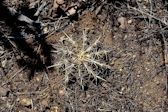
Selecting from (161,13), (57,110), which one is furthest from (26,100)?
(161,13)

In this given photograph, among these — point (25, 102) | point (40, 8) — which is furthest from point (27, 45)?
point (25, 102)

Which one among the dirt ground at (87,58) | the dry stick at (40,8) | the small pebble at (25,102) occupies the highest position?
the dry stick at (40,8)

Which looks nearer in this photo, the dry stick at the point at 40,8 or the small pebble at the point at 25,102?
the small pebble at the point at 25,102

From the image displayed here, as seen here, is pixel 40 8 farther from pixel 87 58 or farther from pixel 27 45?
pixel 87 58

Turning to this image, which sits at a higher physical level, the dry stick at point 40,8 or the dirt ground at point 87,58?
the dry stick at point 40,8

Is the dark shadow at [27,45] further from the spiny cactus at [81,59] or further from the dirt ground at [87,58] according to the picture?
the spiny cactus at [81,59]

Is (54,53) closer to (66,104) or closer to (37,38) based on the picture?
(37,38)

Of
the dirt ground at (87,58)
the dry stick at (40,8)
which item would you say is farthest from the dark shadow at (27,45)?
the dry stick at (40,8)

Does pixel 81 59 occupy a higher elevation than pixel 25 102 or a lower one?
higher
